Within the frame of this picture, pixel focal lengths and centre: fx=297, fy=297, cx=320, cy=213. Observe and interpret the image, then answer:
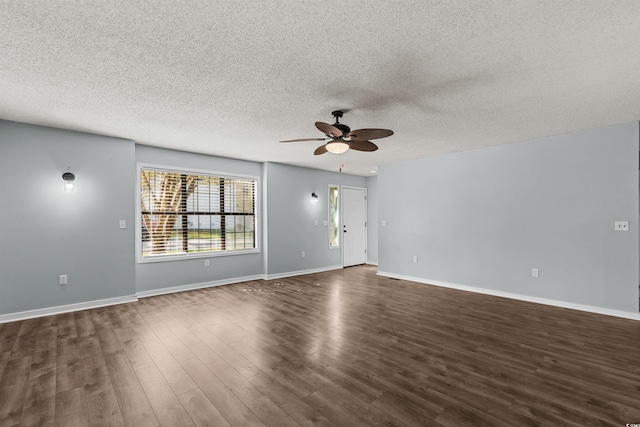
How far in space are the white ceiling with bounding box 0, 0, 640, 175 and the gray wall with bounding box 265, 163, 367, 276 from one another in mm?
2599

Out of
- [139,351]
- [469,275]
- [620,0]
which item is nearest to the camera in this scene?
[620,0]

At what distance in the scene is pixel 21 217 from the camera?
390 centimetres

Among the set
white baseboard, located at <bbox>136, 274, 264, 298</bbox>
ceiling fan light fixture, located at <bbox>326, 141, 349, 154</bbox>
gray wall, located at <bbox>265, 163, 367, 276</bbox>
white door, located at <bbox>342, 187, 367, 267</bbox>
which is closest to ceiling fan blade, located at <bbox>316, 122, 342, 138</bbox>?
ceiling fan light fixture, located at <bbox>326, 141, 349, 154</bbox>

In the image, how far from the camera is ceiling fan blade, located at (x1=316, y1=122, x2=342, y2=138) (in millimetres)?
2857

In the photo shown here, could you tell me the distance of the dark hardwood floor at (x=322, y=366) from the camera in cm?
195

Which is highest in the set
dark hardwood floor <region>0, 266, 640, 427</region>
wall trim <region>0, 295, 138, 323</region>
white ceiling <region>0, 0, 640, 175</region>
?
white ceiling <region>0, 0, 640, 175</region>

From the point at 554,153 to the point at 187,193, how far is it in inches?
240

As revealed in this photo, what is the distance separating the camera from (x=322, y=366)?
257 centimetres

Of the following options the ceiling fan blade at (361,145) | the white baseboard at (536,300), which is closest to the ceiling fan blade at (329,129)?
the ceiling fan blade at (361,145)

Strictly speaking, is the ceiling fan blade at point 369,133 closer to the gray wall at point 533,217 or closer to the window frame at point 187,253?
the gray wall at point 533,217

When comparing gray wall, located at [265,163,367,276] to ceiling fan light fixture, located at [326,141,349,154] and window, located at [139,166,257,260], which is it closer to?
window, located at [139,166,257,260]

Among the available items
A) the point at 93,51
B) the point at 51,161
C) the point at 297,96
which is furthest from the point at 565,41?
the point at 51,161

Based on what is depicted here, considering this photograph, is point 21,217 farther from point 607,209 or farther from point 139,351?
point 607,209

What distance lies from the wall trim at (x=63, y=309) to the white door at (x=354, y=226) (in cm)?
497
